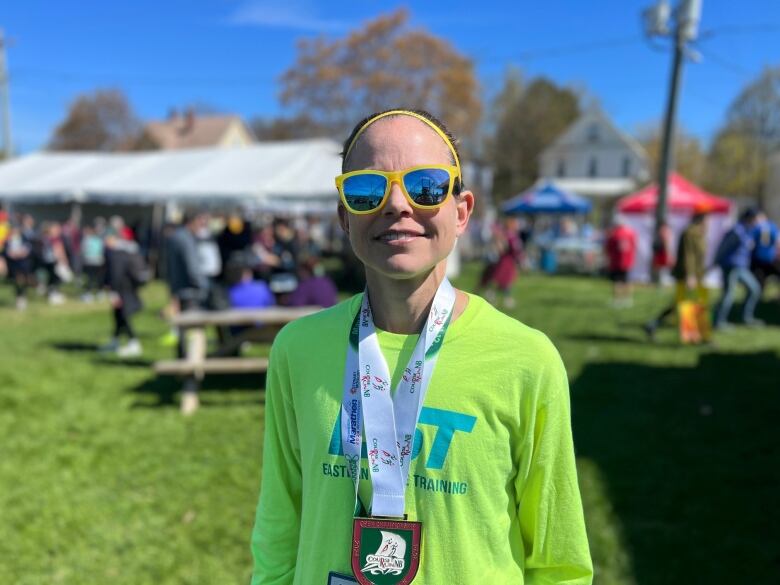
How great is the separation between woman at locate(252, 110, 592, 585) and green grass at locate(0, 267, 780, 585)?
2.33 metres

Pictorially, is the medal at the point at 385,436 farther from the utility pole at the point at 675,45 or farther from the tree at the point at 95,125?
the tree at the point at 95,125

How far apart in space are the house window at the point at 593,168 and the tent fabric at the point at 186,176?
44261mm

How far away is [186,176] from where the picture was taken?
16891mm

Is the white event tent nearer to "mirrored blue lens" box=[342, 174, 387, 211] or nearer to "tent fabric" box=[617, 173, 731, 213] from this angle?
"tent fabric" box=[617, 173, 731, 213]

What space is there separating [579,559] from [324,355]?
2.27 ft

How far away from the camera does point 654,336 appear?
29.6 feet

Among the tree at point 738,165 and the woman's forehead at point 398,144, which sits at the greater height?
the tree at point 738,165

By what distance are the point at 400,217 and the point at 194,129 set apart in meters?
66.1

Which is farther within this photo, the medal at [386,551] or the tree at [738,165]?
the tree at [738,165]

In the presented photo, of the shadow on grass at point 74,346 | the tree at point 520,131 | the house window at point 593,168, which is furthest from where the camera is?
the house window at point 593,168

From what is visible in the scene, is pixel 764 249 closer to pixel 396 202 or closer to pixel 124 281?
pixel 124 281

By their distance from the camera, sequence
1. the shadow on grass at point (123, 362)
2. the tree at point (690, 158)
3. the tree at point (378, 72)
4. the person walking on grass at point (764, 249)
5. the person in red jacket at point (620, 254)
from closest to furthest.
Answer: the shadow on grass at point (123, 362) < the person walking on grass at point (764, 249) < the person in red jacket at point (620, 254) < the tree at point (378, 72) < the tree at point (690, 158)

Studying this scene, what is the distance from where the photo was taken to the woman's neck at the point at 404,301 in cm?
128

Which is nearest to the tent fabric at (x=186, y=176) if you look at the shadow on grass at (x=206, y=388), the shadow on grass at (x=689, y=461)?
the shadow on grass at (x=206, y=388)
